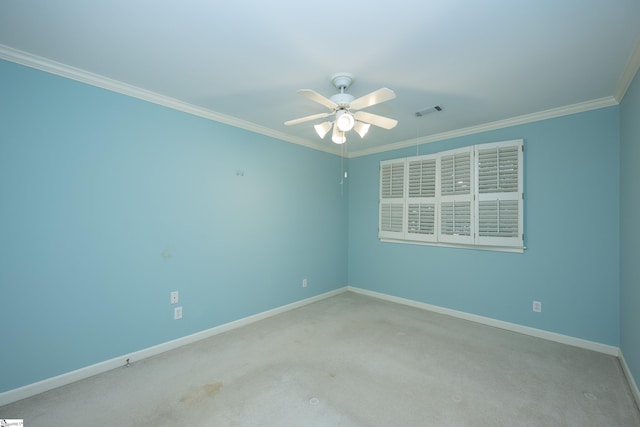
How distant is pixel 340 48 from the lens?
195cm

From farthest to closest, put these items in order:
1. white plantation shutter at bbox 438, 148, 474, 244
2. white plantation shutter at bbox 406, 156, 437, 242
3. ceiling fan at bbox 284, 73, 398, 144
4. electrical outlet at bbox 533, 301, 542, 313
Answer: white plantation shutter at bbox 406, 156, 437, 242, white plantation shutter at bbox 438, 148, 474, 244, electrical outlet at bbox 533, 301, 542, 313, ceiling fan at bbox 284, 73, 398, 144

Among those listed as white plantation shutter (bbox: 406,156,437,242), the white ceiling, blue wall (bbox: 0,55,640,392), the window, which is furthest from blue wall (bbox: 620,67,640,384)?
white plantation shutter (bbox: 406,156,437,242)

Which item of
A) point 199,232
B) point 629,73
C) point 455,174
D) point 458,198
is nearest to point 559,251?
point 458,198

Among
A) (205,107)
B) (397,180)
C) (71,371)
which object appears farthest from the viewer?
(397,180)

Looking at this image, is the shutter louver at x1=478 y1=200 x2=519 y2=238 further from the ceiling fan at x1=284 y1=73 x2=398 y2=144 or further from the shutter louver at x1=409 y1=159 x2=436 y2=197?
the ceiling fan at x1=284 y1=73 x2=398 y2=144

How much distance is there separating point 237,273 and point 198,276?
489mm

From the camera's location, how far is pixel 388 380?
2.32m

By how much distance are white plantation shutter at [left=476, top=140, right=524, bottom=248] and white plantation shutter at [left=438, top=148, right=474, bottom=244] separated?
112mm

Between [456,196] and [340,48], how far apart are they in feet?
8.64

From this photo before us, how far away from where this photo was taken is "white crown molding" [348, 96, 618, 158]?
9.29 feet

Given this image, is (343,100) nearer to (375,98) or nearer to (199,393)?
(375,98)

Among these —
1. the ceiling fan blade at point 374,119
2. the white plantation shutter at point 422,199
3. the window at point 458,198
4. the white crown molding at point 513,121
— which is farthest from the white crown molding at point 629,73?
the white plantation shutter at point 422,199

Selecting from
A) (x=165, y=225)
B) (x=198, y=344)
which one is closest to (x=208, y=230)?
(x=165, y=225)

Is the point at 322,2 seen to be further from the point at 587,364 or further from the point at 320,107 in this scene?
the point at 587,364
